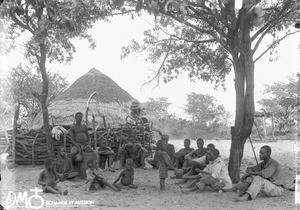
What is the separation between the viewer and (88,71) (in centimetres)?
1431

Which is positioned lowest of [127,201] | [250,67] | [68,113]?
[127,201]

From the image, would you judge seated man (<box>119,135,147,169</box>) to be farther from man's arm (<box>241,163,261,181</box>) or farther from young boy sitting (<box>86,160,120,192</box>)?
man's arm (<box>241,163,261,181</box>)

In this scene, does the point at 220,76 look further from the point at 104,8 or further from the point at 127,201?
the point at 127,201

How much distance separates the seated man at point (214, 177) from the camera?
6312 mm

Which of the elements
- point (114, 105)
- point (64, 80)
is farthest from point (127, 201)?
point (64, 80)

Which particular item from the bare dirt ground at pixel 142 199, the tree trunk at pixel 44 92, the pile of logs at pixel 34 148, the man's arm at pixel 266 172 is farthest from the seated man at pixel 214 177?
the pile of logs at pixel 34 148

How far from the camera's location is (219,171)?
6297mm

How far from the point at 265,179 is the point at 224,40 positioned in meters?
3.12

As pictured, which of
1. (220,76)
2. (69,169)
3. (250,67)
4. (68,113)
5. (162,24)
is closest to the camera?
(250,67)

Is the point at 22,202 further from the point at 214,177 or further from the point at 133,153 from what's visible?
the point at 133,153

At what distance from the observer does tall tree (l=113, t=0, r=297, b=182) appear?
684cm

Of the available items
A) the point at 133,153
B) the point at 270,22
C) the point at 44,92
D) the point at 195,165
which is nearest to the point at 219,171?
the point at 195,165

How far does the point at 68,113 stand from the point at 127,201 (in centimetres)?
667

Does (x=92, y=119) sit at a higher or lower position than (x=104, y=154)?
higher
